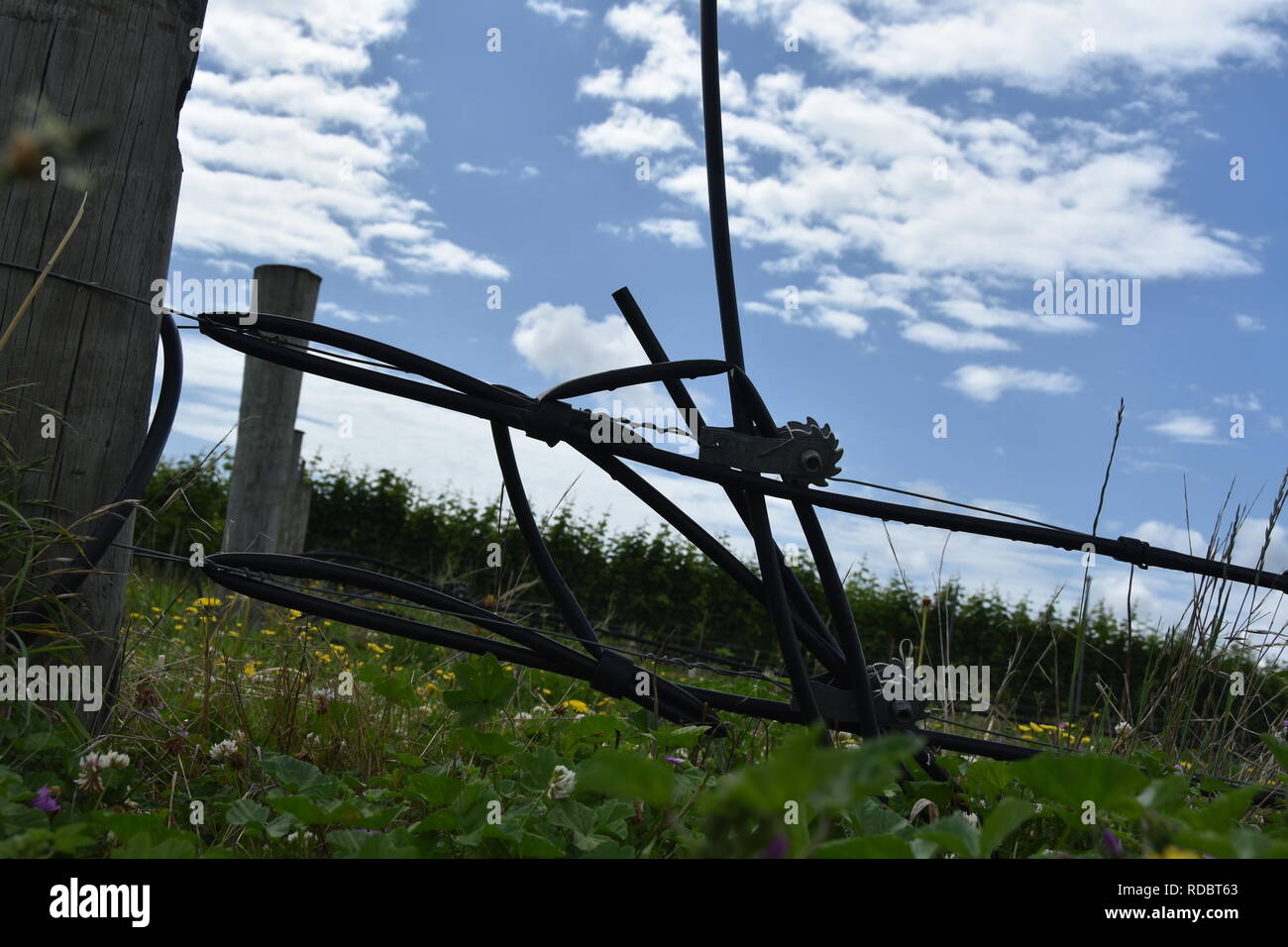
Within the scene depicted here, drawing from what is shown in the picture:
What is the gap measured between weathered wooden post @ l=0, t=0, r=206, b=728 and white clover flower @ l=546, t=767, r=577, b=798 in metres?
1.00

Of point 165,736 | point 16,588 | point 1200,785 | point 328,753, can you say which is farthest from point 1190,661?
point 16,588

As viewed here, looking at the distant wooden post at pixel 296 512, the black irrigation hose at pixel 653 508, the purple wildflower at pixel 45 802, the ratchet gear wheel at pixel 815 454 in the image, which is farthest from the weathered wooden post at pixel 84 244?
the distant wooden post at pixel 296 512

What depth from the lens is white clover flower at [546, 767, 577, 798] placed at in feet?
5.22

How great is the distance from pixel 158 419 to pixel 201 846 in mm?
961

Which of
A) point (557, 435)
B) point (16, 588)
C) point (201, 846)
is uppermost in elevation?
point (557, 435)

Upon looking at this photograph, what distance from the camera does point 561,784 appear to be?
5.30 feet

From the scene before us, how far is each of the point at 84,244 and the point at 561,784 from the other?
1.47 metres

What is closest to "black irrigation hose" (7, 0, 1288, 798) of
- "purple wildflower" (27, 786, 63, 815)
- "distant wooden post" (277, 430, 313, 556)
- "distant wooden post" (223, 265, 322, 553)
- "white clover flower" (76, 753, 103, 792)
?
"white clover flower" (76, 753, 103, 792)

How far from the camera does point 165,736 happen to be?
2.21m

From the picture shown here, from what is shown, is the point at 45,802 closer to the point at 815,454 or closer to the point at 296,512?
the point at 815,454

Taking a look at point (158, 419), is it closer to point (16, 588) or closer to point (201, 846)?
point (16, 588)

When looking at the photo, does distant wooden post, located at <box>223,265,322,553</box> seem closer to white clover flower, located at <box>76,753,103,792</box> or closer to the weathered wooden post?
the weathered wooden post

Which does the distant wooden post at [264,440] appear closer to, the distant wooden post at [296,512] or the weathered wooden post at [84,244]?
the distant wooden post at [296,512]

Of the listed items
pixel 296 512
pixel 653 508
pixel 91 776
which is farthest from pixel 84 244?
pixel 296 512
